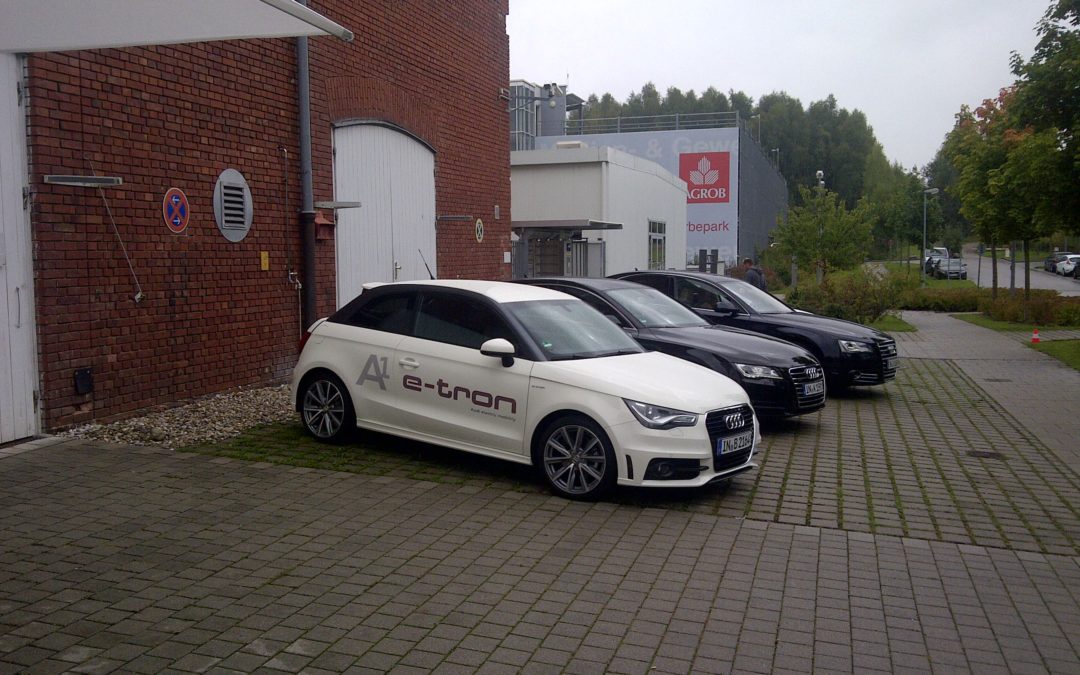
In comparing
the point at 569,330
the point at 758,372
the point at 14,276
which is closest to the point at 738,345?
the point at 758,372

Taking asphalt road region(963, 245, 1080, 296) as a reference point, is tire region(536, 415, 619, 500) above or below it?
below

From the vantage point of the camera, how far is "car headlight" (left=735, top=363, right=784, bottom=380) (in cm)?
1015

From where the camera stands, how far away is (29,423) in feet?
28.0

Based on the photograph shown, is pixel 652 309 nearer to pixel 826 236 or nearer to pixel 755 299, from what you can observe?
pixel 755 299

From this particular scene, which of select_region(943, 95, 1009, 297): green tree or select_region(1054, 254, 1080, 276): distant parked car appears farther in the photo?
select_region(1054, 254, 1080, 276): distant parked car

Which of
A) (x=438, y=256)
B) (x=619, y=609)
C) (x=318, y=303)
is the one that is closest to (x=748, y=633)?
(x=619, y=609)

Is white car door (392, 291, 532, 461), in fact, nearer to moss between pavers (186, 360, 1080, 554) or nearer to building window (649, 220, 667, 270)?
moss between pavers (186, 360, 1080, 554)

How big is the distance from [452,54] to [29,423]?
1007 cm

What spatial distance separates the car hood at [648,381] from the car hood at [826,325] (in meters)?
5.36

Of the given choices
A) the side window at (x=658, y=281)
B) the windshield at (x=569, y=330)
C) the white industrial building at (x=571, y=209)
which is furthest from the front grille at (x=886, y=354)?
the white industrial building at (x=571, y=209)

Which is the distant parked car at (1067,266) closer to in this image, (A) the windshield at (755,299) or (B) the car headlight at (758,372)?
(A) the windshield at (755,299)

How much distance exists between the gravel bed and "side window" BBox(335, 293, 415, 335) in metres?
1.78

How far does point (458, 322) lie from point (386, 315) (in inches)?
32.6

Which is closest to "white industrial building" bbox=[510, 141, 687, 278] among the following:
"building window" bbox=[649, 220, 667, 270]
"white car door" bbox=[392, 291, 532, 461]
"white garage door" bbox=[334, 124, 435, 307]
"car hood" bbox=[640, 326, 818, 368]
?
"building window" bbox=[649, 220, 667, 270]
